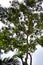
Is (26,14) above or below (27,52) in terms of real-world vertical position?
above

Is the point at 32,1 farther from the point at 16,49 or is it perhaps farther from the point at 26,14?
the point at 16,49

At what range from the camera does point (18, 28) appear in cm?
2272

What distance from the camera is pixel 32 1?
22641 mm

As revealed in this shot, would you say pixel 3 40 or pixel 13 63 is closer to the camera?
pixel 3 40

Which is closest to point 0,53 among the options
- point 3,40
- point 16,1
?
point 3,40

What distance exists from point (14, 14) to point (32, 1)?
1038 mm

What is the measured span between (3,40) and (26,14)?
63.6 inches

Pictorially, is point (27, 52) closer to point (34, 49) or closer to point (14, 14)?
point (34, 49)

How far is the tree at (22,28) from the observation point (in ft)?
73.9

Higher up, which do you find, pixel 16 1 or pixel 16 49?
pixel 16 1

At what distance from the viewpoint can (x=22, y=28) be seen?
891 inches

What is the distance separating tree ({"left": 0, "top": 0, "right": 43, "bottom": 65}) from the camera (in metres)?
22.5

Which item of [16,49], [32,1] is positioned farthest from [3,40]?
[32,1]

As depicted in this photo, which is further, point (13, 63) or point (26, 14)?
point (13, 63)
